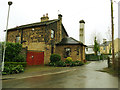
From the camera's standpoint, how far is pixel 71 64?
15508 millimetres

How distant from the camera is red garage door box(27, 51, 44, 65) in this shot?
46.6 ft

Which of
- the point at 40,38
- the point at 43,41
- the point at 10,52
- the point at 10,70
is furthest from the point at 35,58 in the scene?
the point at 10,70

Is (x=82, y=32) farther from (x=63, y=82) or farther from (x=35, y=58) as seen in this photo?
(x=63, y=82)

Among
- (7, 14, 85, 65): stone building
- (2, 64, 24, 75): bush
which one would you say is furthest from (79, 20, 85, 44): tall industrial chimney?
(2, 64, 24, 75): bush

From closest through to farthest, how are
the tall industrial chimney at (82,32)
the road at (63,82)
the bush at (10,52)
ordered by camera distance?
the road at (63,82) < the bush at (10,52) < the tall industrial chimney at (82,32)

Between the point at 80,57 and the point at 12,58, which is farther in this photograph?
the point at 80,57

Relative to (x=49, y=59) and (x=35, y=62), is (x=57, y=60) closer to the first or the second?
(x=49, y=59)

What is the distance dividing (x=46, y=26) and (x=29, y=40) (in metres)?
4.35

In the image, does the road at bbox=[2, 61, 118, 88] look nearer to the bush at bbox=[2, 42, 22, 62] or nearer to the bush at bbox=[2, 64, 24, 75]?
the bush at bbox=[2, 64, 24, 75]

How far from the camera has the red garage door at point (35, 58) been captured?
1422cm

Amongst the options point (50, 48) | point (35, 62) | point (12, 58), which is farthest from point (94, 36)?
point (12, 58)

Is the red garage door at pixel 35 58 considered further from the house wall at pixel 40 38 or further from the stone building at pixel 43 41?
the house wall at pixel 40 38

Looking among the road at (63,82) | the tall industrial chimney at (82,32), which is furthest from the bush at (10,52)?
the tall industrial chimney at (82,32)

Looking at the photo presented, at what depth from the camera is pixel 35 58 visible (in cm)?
1536
